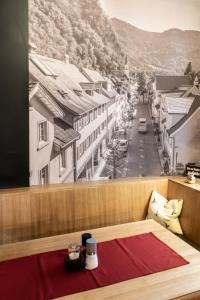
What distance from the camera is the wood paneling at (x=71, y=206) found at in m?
2.19

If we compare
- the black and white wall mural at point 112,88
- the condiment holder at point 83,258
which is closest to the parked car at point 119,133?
the black and white wall mural at point 112,88

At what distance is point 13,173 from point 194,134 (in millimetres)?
2085

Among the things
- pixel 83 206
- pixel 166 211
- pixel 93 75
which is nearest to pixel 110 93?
pixel 93 75

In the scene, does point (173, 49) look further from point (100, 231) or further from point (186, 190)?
point (100, 231)

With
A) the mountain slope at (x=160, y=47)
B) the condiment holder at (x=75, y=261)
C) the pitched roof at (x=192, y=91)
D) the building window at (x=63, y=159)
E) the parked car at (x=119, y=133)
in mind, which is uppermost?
the mountain slope at (x=160, y=47)

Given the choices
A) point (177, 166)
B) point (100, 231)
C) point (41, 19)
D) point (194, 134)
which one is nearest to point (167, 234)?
point (100, 231)

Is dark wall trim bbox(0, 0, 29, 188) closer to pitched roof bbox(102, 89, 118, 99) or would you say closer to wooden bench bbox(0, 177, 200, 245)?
wooden bench bbox(0, 177, 200, 245)

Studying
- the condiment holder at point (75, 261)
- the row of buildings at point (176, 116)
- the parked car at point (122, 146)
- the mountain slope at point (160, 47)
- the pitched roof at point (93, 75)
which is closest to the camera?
the condiment holder at point (75, 261)

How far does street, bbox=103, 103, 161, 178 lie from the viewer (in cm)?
287

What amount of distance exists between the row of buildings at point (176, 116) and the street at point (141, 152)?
0.10 m

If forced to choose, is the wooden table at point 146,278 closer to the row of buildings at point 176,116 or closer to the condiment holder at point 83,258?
the condiment holder at point 83,258

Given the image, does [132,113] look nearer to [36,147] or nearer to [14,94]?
[36,147]

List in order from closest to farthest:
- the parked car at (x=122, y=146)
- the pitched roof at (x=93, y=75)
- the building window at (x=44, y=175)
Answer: the building window at (x=44, y=175)
the pitched roof at (x=93, y=75)
the parked car at (x=122, y=146)

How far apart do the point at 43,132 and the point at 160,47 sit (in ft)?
5.25
